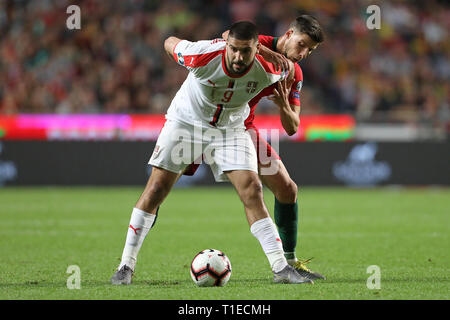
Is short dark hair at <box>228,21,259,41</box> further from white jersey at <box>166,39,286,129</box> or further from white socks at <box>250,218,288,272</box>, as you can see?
white socks at <box>250,218,288,272</box>

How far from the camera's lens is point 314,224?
9930mm

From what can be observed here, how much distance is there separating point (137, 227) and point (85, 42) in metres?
11.9

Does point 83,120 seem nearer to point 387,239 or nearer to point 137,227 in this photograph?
point 387,239

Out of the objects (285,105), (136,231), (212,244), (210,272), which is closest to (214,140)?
(285,105)

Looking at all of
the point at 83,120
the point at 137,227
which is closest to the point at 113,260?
the point at 137,227

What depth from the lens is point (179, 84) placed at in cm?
1603

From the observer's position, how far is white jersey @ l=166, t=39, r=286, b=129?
5.34 m

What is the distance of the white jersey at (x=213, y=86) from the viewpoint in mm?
5344

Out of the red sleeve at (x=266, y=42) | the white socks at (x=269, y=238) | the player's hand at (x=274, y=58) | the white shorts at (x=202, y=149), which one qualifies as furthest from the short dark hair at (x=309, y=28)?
the white socks at (x=269, y=238)

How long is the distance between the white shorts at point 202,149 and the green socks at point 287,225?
712 mm

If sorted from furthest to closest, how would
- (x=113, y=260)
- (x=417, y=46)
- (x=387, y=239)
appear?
(x=417, y=46), (x=387, y=239), (x=113, y=260)

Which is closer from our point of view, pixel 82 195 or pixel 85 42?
pixel 82 195

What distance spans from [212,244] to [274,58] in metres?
3.12

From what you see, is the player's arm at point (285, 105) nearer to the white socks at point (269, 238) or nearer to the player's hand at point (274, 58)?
the player's hand at point (274, 58)
